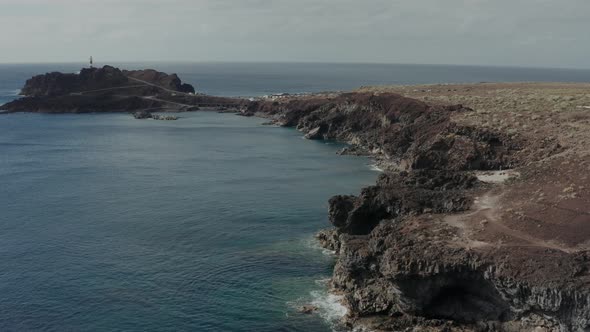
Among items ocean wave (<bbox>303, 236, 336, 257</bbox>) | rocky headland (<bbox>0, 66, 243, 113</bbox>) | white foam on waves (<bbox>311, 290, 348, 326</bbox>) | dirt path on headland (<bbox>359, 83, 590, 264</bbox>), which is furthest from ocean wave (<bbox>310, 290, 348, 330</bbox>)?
rocky headland (<bbox>0, 66, 243, 113</bbox>)

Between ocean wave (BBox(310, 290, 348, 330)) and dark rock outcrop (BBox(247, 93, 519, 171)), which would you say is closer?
ocean wave (BBox(310, 290, 348, 330))

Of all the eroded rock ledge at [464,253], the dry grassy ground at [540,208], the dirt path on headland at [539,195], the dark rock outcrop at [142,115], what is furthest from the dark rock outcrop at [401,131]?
the dark rock outcrop at [142,115]

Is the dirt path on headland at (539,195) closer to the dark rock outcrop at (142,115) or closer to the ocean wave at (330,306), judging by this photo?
the ocean wave at (330,306)

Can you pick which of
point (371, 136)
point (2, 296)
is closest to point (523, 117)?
point (371, 136)

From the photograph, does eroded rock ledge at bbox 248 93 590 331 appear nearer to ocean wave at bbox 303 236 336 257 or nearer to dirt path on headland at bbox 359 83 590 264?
dirt path on headland at bbox 359 83 590 264

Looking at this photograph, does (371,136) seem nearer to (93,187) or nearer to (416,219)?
(93,187)

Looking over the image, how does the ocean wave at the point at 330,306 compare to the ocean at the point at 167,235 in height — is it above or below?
below
